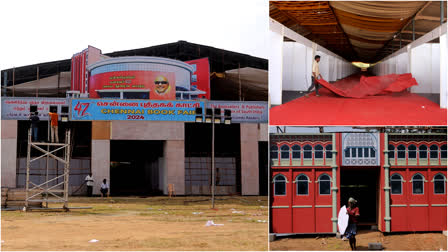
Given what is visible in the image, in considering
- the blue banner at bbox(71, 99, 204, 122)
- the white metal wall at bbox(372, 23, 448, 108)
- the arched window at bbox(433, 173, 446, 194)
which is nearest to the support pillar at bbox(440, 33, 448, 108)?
the white metal wall at bbox(372, 23, 448, 108)

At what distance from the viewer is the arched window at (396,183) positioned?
4.17m

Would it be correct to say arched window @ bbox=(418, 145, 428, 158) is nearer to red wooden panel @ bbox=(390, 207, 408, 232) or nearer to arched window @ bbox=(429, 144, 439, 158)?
arched window @ bbox=(429, 144, 439, 158)

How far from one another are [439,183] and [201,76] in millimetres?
7120

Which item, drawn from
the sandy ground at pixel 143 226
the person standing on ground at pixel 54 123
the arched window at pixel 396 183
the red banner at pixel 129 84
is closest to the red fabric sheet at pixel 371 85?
the arched window at pixel 396 183

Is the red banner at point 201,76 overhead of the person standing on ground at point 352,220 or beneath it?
overhead

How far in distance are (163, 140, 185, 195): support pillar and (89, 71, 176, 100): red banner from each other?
2.33 metres

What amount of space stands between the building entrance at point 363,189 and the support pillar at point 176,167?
7.61 metres

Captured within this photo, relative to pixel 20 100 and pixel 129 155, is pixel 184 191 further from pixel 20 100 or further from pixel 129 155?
pixel 20 100

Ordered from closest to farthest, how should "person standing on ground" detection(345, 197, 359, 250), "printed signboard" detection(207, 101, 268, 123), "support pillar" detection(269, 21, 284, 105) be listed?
"person standing on ground" detection(345, 197, 359, 250) → "support pillar" detection(269, 21, 284, 105) → "printed signboard" detection(207, 101, 268, 123)

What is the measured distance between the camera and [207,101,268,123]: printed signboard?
10641 mm

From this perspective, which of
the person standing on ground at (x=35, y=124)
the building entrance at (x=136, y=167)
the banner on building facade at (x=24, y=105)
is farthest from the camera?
the building entrance at (x=136, y=167)

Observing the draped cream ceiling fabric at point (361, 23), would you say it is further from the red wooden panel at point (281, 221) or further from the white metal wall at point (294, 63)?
the red wooden panel at point (281, 221)

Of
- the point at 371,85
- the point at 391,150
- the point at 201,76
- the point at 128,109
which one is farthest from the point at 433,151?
the point at 201,76

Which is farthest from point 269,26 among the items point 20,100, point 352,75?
point 20,100
